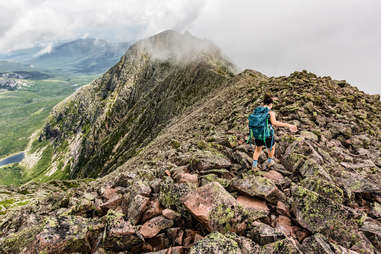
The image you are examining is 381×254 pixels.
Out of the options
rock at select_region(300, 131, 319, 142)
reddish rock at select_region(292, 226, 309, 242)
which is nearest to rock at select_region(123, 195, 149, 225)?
reddish rock at select_region(292, 226, 309, 242)

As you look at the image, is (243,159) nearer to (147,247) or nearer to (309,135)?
(309,135)

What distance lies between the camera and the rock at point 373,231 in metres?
7.82

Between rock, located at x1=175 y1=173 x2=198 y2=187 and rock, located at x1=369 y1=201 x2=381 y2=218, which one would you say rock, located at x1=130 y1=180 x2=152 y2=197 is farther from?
rock, located at x1=369 y1=201 x2=381 y2=218

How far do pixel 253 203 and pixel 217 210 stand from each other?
2.07m

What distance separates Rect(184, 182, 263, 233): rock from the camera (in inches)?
313

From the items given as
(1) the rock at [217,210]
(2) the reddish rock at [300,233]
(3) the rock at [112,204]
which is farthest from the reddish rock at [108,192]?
(2) the reddish rock at [300,233]

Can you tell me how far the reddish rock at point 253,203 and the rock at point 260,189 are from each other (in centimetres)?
25

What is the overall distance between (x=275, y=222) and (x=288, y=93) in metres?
22.6

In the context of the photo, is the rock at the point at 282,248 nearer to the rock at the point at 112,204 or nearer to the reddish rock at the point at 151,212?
the reddish rock at the point at 151,212

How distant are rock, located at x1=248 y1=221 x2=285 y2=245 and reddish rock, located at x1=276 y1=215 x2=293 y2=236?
65 cm

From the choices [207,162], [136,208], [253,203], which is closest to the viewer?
[253,203]

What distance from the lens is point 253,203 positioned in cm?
916

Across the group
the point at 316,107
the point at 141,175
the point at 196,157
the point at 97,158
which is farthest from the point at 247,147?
the point at 97,158

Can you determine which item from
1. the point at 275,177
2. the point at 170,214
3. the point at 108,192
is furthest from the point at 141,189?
the point at 275,177
